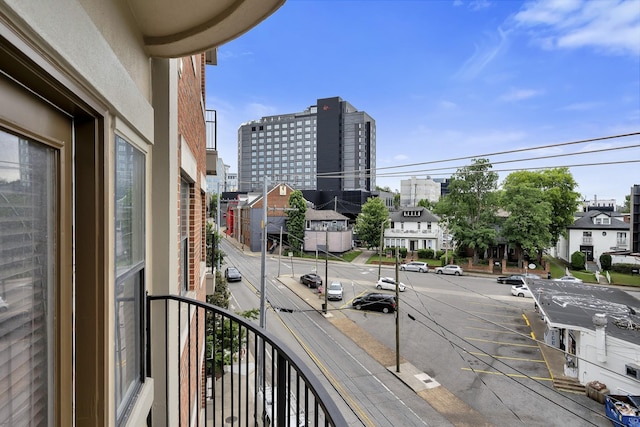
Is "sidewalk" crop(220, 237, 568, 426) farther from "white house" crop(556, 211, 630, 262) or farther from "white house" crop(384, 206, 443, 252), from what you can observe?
"white house" crop(556, 211, 630, 262)

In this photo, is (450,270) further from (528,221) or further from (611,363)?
(611,363)

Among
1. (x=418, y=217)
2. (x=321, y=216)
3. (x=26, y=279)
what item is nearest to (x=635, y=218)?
(x=26, y=279)

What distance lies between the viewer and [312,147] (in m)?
76.0

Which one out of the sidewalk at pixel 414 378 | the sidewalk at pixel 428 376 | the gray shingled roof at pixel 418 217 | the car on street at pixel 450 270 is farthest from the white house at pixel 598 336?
the gray shingled roof at pixel 418 217

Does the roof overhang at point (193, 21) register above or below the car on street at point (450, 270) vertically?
above

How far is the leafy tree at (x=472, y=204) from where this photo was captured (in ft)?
101

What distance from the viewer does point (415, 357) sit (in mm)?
14273

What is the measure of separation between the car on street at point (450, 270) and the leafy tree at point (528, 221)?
15.0 ft

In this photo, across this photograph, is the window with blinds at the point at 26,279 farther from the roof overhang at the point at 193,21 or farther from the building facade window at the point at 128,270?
the roof overhang at the point at 193,21

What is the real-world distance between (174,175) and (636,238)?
2012cm

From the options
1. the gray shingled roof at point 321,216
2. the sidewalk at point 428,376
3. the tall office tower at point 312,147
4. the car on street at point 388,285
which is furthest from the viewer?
the tall office tower at point 312,147

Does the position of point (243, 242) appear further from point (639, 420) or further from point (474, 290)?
point (639, 420)

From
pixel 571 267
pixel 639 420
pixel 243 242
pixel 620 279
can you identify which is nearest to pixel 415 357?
pixel 639 420

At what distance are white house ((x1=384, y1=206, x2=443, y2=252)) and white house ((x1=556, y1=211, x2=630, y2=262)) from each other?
11820 millimetres
